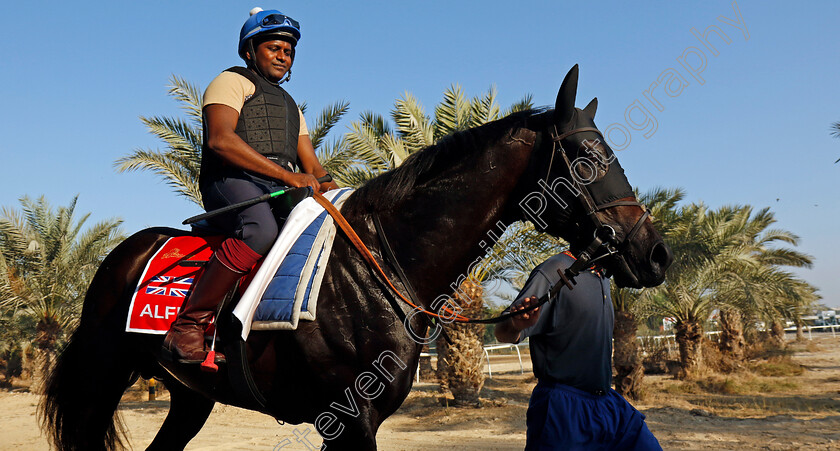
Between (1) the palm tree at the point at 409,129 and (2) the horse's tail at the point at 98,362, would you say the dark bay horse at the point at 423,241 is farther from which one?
(1) the palm tree at the point at 409,129

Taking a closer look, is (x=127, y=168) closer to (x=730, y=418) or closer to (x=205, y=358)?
(x=205, y=358)

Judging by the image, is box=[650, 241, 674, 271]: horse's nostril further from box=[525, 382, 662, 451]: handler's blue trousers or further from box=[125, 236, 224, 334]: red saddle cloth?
box=[125, 236, 224, 334]: red saddle cloth

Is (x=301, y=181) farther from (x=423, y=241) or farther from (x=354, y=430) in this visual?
(x=354, y=430)

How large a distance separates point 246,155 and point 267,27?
36.1 inches

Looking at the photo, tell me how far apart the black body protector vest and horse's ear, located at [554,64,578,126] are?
159 cm

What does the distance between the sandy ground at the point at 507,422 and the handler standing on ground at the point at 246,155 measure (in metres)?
4.47

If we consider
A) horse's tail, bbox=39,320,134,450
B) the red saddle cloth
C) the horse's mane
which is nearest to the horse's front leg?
the horse's mane

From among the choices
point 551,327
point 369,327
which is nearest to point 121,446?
point 369,327

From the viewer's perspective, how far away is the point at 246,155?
10.6 ft

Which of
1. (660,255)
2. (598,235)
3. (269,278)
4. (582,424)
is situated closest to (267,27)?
(269,278)

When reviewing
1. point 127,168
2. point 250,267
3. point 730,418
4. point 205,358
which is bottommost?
point 730,418

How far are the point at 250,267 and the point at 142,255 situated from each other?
120 centimetres

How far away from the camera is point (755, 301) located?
18281mm

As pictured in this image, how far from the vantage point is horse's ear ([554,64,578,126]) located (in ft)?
9.80
